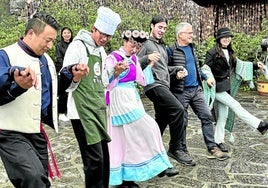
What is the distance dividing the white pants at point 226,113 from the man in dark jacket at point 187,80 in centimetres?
32

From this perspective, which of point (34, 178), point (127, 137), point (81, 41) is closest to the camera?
point (34, 178)

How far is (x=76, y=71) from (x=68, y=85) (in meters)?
0.20

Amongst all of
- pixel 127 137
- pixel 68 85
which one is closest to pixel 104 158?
pixel 127 137

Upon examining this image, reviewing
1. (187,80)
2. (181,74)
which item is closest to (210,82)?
(187,80)

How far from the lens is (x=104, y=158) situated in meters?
4.21

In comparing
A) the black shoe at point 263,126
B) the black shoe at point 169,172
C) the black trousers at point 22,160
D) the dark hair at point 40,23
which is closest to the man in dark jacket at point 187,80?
the black shoe at point 169,172

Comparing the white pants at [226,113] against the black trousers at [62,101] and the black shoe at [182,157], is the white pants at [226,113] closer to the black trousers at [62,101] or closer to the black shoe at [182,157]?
the black shoe at [182,157]

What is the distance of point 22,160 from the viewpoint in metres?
3.04

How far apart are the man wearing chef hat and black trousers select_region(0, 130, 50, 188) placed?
2.37 ft

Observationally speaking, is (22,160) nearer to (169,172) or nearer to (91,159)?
(91,159)

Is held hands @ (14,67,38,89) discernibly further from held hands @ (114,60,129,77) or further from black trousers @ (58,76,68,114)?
held hands @ (114,60,129,77)

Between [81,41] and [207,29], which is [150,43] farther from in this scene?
[207,29]

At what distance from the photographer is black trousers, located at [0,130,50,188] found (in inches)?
118

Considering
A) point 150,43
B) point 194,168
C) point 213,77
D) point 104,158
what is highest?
point 150,43
